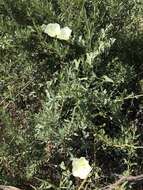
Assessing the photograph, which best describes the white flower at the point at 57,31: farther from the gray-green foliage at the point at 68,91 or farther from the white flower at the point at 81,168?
the white flower at the point at 81,168

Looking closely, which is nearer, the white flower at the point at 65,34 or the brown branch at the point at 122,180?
the brown branch at the point at 122,180

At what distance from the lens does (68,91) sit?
2150mm

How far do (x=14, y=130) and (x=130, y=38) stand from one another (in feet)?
2.75

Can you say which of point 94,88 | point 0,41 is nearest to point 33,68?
point 0,41

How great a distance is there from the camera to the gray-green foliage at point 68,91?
2.15 m

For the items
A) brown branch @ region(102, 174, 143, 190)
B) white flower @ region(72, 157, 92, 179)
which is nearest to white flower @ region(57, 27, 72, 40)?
white flower @ region(72, 157, 92, 179)

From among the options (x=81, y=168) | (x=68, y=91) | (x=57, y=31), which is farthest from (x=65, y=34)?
(x=81, y=168)

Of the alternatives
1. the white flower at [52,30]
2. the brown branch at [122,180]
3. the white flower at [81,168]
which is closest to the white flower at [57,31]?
the white flower at [52,30]

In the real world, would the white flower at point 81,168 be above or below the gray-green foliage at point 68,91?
below

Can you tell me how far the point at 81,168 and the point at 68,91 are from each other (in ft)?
1.09

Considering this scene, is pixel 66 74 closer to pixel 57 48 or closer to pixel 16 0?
pixel 57 48

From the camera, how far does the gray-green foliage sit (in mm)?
2148

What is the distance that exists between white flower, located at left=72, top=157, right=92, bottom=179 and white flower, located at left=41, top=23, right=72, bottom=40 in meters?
0.55

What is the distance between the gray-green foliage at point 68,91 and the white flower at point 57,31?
0.09 ft
